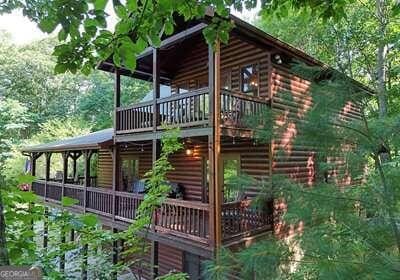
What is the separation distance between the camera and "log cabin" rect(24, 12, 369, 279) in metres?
7.83

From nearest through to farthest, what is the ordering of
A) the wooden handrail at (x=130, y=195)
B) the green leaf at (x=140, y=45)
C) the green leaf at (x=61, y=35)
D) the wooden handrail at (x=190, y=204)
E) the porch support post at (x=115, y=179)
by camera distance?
1. the green leaf at (x=61, y=35)
2. the green leaf at (x=140, y=45)
3. the wooden handrail at (x=190, y=204)
4. the wooden handrail at (x=130, y=195)
5. the porch support post at (x=115, y=179)

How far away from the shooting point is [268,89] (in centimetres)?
963

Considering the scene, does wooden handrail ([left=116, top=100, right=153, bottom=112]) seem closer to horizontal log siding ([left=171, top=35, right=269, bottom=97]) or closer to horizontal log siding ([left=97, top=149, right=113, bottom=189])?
horizontal log siding ([left=171, top=35, right=269, bottom=97])

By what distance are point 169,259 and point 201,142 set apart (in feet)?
14.7

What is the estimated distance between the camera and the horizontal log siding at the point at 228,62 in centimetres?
981

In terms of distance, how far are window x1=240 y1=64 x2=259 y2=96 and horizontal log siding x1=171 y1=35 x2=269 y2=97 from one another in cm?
13

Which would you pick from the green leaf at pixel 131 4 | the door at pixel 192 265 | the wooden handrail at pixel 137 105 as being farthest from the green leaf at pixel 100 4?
the door at pixel 192 265

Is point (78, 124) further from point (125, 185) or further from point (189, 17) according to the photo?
point (189, 17)

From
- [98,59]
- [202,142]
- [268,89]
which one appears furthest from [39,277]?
[202,142]

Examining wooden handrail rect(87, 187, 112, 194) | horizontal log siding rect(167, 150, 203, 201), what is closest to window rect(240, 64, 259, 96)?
horizontal log siding rect(167, 150, 203, 201)

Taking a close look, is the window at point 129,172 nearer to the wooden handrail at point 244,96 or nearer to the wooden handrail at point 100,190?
the wooden handrail at point 100,190

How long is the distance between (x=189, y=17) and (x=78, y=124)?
25022mm

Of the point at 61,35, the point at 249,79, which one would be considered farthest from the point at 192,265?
the point at 61,35

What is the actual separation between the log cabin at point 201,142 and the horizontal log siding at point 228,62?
0.03 m
